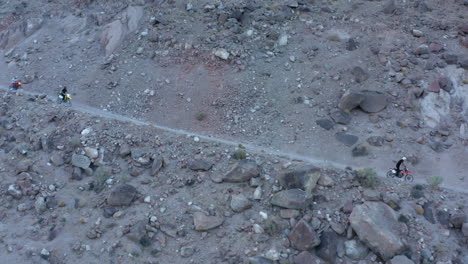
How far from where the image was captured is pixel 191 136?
2289 cm

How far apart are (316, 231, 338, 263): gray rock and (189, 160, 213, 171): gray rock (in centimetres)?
606

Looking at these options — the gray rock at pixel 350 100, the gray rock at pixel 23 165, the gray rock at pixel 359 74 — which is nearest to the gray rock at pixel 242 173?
the gray rock at pixel 350 100

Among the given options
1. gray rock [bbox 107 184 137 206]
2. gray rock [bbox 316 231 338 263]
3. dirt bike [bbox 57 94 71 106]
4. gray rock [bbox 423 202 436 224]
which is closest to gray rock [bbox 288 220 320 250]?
gray rock [bbox 316 231 338 263]

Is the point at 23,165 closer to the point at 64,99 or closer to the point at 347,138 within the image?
the point at 64,99

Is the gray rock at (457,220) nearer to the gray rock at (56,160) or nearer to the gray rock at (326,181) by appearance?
the gray rock at (326,181)

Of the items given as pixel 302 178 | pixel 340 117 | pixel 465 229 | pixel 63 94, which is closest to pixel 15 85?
pixel 63 94

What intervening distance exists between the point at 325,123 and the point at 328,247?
27.9 feet

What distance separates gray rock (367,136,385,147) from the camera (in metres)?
23.0

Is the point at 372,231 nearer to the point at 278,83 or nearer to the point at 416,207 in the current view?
the point at 416,207

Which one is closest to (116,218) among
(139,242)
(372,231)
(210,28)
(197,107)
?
(139,242)

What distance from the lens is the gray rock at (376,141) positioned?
2299cm

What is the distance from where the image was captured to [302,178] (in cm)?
1922

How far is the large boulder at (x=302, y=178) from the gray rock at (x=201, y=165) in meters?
3.47

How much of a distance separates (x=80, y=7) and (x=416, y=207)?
2835 cm
